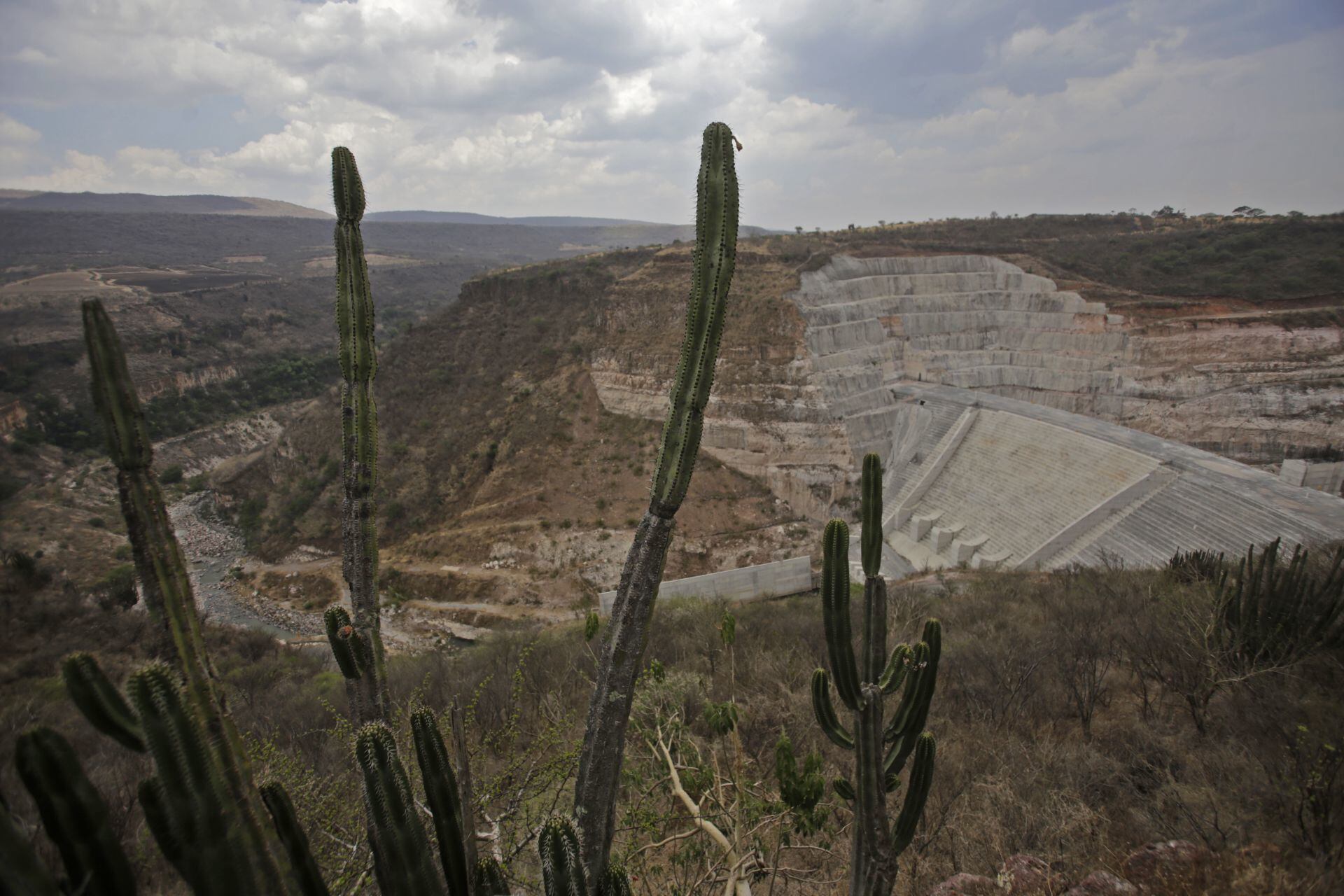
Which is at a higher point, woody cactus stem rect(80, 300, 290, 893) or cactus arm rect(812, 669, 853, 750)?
woody cactus stem rect(80, 300, 290, 893)

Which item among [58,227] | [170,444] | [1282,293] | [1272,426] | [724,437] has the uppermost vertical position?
[58,227]

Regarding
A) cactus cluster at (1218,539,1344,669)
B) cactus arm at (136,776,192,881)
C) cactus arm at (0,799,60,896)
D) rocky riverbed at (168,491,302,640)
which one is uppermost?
cactus arm at (0,799,60,896)

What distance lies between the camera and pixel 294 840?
297 centimetres

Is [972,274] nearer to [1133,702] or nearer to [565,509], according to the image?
[565,509]

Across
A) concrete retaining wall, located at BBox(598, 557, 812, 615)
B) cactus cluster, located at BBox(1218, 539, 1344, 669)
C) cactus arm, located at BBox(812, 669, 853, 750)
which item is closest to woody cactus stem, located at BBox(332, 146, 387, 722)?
cactus arm, located at BBox(812, 669, 853, 750)

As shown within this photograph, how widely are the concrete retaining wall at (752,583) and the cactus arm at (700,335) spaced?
18438 mm

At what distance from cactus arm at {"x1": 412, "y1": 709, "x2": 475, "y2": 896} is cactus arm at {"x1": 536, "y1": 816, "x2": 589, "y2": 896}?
27.3 inches

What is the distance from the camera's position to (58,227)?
124m

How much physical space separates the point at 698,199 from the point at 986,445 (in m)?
26.8

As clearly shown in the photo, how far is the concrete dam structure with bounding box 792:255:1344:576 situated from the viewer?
1864 centimetres

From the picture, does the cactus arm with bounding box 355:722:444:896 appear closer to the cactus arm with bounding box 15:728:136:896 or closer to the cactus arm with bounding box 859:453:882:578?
the cactus arm with bounding box 15:728:136:896

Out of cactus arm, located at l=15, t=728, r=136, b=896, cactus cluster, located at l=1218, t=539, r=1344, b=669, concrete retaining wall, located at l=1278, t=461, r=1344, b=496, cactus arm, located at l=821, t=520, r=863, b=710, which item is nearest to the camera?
cactus arm, located at l=15, t=728, r=136, b=896

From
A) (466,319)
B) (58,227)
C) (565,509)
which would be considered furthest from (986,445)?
(58,227)

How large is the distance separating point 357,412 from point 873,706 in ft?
15.5
